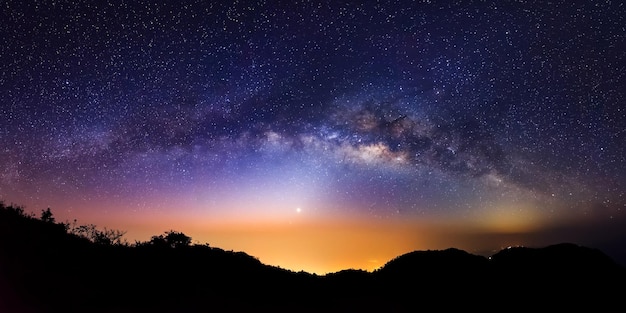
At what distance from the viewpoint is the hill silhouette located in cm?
1666

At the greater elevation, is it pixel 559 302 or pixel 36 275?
pixel 36 275

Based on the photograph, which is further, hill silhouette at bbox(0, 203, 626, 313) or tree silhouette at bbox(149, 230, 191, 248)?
tree silhouette at bbox(149, 230, 191, 248)

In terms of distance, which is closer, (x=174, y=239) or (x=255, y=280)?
(x=255, y=280)

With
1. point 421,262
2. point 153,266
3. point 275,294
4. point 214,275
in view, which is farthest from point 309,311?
point 421,262

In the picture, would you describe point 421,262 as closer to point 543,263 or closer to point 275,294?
point 543,263

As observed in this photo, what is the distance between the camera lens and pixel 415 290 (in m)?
24.7

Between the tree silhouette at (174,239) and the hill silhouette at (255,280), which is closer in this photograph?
the hill silhouette at (255,280)

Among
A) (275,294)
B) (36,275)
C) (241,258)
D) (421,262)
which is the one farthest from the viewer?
(421,262)

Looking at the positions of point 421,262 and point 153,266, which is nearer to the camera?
point 153,266

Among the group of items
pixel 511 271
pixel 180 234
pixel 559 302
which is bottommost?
pixel 559 302

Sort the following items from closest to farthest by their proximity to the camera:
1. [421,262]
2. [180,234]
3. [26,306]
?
[26,306] < [421,262] < [180,234]

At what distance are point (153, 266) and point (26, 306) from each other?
7.14 m

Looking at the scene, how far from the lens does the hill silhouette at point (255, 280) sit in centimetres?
1666

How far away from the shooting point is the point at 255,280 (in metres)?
22.0
